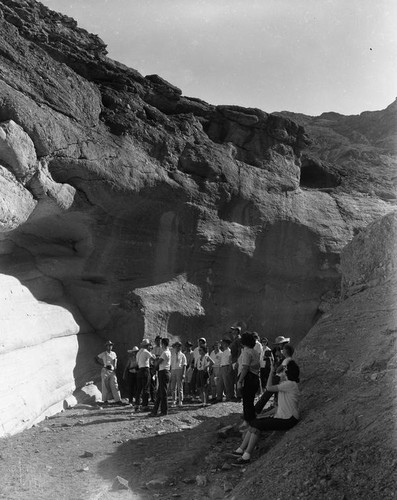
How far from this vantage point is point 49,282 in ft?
45.4

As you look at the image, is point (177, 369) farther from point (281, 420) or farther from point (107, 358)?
point (281, 420)

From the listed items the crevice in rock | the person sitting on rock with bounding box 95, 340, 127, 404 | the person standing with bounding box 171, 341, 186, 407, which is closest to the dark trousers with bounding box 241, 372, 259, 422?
the person standing with bounding box 171, 341, 186, 407

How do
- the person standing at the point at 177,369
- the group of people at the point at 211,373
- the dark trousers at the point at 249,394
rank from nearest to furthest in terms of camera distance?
the dark trousers at the point at 249,394
the group of people at the point at 211,373
the person standing at the point at 177,369

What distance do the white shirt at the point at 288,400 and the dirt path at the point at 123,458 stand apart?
87cm

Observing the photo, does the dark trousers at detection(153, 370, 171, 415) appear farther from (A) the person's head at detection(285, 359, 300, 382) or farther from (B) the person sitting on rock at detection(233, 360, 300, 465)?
(A) the person's head at detection(285, 359, 300, 382)

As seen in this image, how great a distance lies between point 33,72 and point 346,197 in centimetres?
1100

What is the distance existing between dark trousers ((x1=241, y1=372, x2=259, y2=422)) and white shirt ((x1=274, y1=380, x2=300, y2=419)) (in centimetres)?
37

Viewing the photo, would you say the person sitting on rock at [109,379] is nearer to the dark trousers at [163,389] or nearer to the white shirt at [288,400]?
the dark trousers at [163,389]

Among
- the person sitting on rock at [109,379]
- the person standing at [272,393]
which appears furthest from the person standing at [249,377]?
the person sitting on rock at [109,379]

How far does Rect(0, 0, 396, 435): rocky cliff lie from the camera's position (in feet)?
39.4

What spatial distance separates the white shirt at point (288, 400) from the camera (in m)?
6.58

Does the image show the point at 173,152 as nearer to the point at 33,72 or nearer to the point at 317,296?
the point at 33,72

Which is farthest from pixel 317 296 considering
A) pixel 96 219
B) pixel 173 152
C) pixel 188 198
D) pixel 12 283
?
pixel 12 283

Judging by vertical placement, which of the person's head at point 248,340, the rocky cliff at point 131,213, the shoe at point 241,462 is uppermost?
the rocky cliff at point 131,213
